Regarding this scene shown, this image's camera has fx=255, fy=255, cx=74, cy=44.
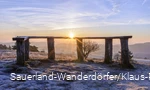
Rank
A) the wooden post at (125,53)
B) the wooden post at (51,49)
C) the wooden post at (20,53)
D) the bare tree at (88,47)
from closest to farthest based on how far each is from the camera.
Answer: the wooden post at (20,53)
the wooden post at (125,53)
the wooden post at (51,49)
the bare tree at (88,47)

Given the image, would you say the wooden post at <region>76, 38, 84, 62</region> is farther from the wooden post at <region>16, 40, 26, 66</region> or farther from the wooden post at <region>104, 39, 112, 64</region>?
the wooden post at <region>16, 40, 26, 66</region>

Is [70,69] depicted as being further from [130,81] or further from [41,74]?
[130,81]

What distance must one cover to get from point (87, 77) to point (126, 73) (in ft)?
6.65

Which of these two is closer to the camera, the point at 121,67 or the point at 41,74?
the point at 41,74

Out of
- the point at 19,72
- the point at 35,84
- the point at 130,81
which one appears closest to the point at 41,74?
the point at 19,72

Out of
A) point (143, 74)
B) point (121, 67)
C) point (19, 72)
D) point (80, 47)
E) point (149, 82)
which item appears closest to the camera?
point (149, 82)

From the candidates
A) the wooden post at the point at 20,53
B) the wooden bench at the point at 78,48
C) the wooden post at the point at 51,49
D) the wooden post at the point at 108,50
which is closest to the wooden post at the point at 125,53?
the wooden bench at the point at 78,48

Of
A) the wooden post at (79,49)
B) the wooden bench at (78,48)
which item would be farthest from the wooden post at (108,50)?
the wooden post at (79,49)

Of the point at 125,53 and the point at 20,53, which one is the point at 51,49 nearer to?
the point at 20,53

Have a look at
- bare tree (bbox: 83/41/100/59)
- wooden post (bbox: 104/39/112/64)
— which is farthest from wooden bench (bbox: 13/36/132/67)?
bare tree (bbox: 83/41/100/59)

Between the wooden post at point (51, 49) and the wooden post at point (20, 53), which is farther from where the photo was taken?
the wooden post at point (51, 49)

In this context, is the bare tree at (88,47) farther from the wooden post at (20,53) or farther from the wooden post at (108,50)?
the wooden post at (20,53)

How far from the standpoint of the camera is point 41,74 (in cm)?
964

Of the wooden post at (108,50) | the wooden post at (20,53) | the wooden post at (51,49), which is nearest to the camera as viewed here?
the wooden post at (20,53)
